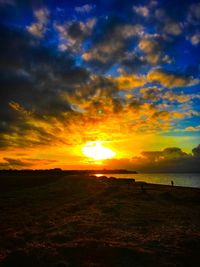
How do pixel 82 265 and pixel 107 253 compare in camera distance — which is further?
pixel 107 253

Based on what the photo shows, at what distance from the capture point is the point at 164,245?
484 inches

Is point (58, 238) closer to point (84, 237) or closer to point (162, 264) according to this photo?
point (84, 237)

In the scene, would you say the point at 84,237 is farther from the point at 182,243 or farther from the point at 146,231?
the point at 182,243

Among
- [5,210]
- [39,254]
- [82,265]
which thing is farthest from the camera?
[5,210]

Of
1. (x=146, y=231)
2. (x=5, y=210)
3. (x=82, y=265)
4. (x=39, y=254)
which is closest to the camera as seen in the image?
(x=82, y=265)

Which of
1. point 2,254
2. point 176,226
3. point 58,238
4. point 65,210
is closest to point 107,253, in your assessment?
point 58,238

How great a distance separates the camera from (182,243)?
1259 cm

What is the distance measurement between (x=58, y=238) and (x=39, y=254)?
263 cm

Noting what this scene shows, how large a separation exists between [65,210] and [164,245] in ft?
41.1

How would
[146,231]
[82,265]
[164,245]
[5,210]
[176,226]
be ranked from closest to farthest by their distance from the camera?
[82,265] < [164,245] < [146,231] < [176,226] < [5,210]

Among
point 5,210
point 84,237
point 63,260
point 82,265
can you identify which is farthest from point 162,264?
point 5,210

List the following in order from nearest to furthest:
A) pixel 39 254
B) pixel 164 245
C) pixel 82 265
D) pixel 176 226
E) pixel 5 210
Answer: pixel 82 265 → pixel 39 254 → pixel 164 245 → pixel 176 226 → pixel 5 210

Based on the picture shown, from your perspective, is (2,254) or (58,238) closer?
(2,254)

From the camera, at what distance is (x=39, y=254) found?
1082 cm
